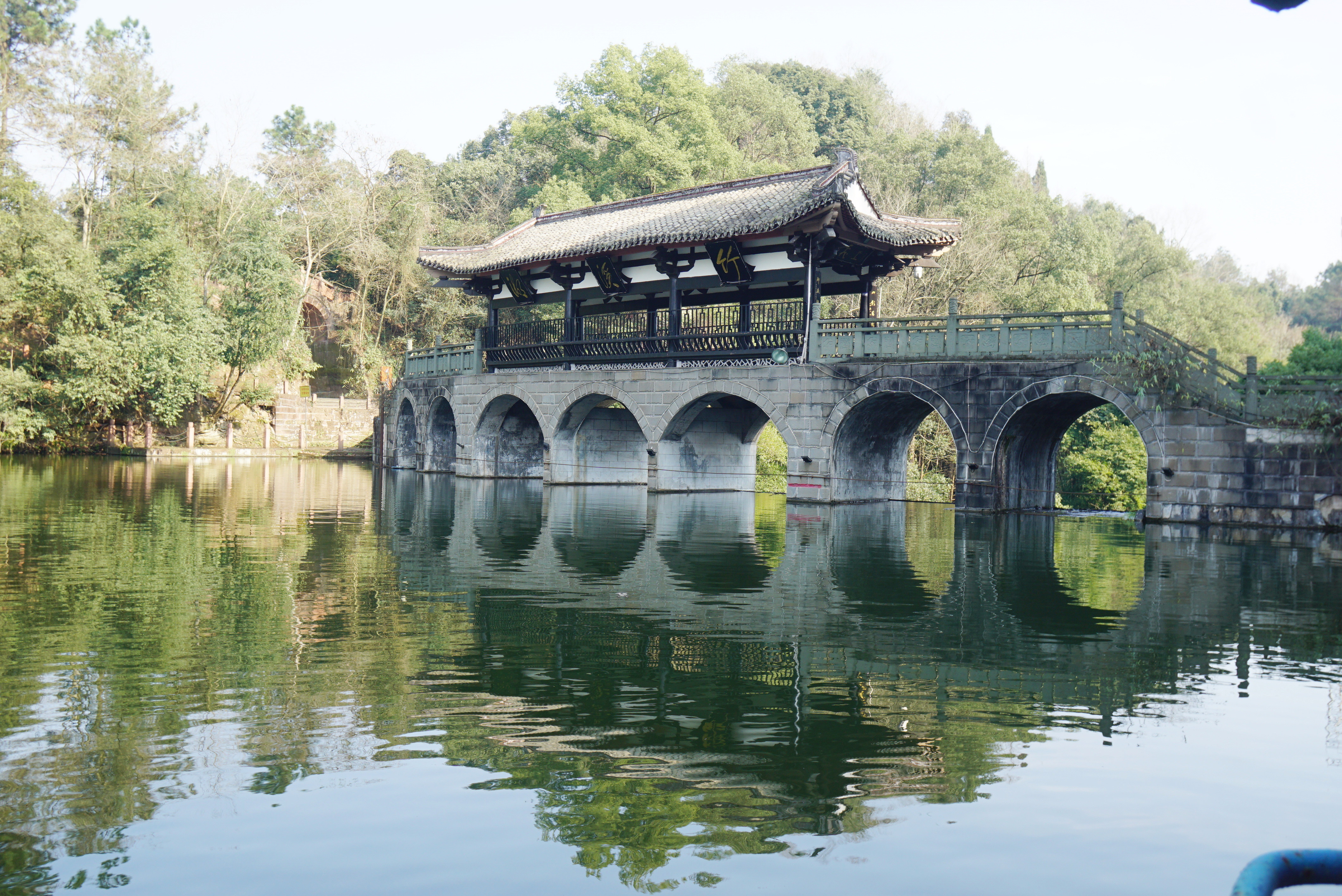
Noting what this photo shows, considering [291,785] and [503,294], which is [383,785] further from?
[503,294]

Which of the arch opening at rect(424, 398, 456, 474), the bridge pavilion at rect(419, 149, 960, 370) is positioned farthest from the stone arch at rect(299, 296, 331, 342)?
the bridge pavilion at rect(419, 149, 960, 370)

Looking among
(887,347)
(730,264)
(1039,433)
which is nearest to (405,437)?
(730,264)

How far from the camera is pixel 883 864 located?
462 cm

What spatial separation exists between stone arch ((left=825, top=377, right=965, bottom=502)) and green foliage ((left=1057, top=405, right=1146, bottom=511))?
9.65 metres

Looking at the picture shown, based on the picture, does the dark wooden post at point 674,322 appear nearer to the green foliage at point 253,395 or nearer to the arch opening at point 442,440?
the arch opening at point 442,440

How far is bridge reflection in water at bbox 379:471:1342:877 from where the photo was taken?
5.50 m

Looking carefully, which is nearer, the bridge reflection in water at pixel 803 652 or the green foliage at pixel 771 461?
the bridge reflection in water at pixel 803 652

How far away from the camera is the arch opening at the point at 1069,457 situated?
20.3 meters

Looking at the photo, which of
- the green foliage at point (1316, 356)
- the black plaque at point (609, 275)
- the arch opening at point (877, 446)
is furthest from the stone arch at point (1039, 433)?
the black plaque at point (609, 275)

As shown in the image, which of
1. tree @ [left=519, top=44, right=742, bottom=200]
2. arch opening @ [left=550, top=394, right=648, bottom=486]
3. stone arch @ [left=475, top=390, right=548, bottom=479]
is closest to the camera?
arch opening @ [left=550, top=394, right=648, bottom=486]

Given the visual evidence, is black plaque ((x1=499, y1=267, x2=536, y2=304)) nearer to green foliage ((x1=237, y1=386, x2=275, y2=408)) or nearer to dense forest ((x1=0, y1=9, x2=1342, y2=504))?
dense forest ((x1=0, y1=9, x2=1342, y2=504))

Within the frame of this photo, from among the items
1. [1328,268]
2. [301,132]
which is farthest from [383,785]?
[1328,268]

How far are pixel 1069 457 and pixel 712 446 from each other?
12.4 metres

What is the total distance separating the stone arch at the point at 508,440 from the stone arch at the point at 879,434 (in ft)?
31.8
